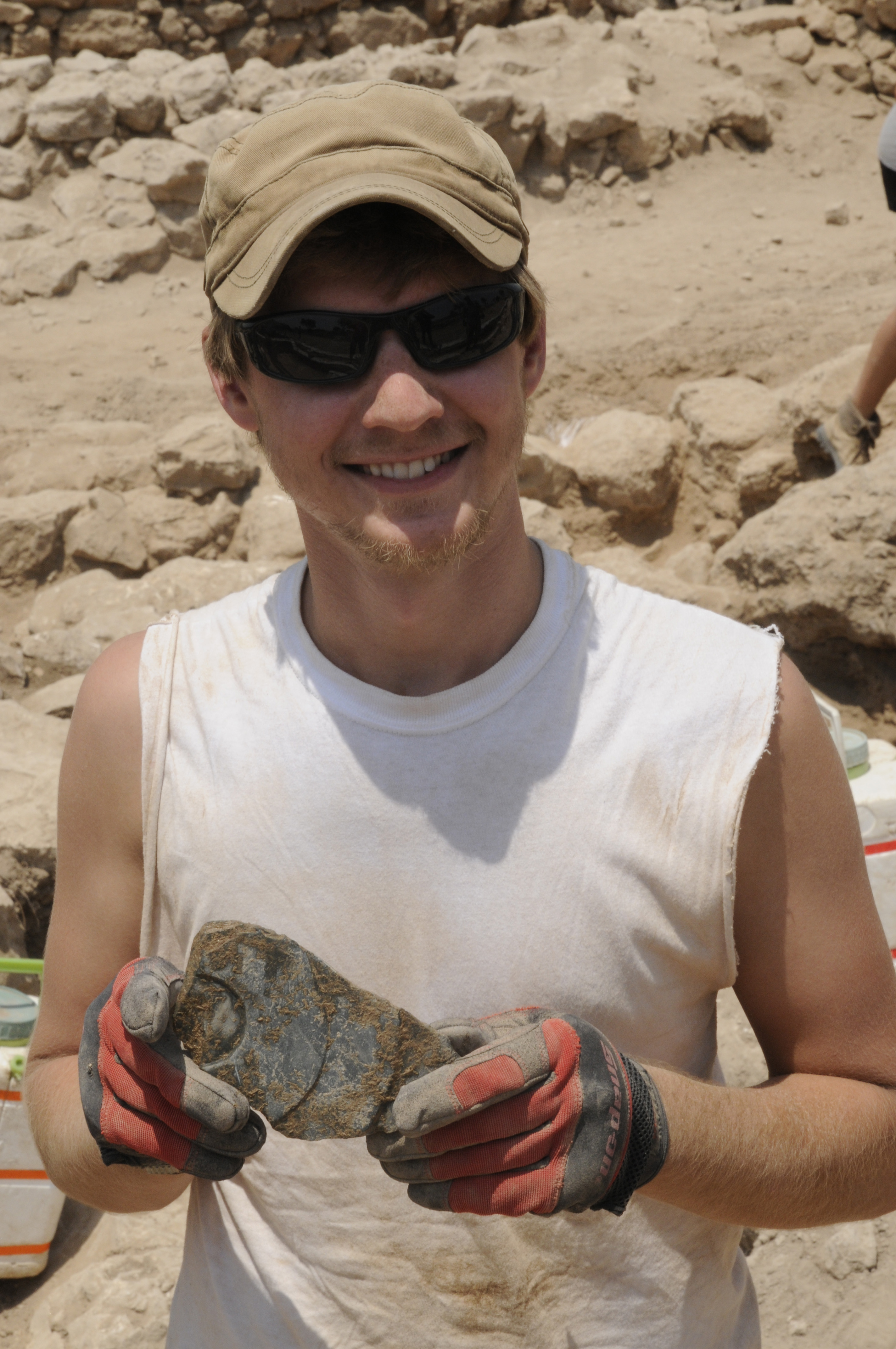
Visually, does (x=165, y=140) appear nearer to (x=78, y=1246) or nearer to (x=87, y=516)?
(x=87, y=516)

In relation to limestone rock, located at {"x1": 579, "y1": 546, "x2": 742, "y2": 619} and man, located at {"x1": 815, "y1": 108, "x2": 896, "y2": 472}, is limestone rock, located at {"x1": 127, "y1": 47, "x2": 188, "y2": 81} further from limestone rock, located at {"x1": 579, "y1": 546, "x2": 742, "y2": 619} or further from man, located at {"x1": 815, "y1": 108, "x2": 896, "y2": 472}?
man, located at {"x1": 815, "y1": 108, "x2": 896, "y2": 472}

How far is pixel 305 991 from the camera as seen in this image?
1.51m

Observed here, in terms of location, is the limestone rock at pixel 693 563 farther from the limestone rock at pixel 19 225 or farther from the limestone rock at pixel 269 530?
the limestone rock at pixel 19 225

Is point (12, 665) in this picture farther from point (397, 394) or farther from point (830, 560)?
point (397, 394)

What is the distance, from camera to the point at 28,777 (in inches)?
155

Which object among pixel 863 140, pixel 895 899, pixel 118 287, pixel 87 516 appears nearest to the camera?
pixel 895 899

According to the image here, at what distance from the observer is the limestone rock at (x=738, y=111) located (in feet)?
34.4

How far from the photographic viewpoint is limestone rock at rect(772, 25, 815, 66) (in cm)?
1121

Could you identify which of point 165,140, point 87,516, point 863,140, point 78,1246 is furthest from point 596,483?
point 863,140

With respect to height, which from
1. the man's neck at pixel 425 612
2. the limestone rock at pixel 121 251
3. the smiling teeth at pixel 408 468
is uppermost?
the smiling teeth at pixel 408 468

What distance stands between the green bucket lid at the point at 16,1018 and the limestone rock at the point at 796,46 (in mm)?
11415

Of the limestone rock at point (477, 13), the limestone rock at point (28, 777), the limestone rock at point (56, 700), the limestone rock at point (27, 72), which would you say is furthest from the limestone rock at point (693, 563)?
the limestone rock at point (477, 13)

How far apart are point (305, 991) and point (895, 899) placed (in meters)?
2.22

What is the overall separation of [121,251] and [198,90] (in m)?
1.89
